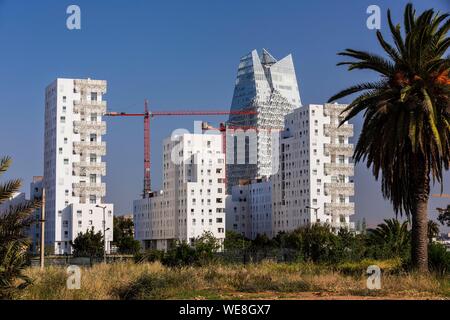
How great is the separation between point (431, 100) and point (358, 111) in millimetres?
3892

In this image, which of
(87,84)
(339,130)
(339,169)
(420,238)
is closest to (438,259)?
(420,238)

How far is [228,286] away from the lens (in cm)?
2892

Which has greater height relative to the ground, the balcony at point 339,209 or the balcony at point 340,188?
the balcony at point 340,188

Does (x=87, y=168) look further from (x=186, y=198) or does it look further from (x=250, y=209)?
(x=250, y=209)

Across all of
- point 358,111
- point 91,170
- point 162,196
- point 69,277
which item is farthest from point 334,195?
point 69,277

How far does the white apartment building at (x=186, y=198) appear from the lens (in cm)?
14938

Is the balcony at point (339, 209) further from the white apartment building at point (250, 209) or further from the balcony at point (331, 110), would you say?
the white apartment building at point (250, 209)

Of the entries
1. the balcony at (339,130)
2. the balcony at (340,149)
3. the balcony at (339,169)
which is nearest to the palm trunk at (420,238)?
the balcony at (339,169)

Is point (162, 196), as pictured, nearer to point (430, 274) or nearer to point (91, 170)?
point (91, 170)

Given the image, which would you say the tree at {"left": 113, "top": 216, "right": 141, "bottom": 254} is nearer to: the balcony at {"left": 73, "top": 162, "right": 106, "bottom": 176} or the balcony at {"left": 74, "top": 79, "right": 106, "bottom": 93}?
the balcony at {"left": 73, "top": 162, "right": 106, "bottom": 176}

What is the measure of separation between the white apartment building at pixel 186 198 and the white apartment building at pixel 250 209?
49.1ft

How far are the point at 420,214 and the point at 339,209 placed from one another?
4521 inches
